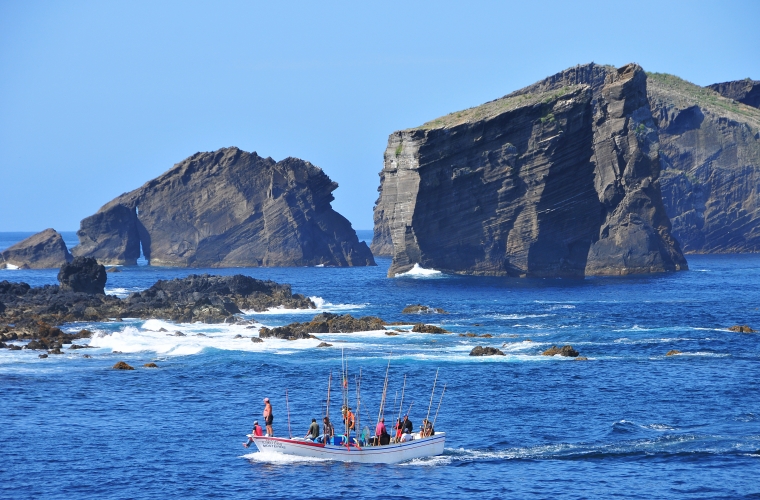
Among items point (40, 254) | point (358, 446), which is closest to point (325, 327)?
point (358, 446)

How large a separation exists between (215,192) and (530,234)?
252 feet

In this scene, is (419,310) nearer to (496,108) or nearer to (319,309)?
(319,309)

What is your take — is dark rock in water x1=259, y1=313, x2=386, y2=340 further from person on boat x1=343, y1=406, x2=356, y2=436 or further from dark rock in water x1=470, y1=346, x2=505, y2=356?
person on boat x1=343, y1=406, x2=356, y2=436

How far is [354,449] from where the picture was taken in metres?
36.0

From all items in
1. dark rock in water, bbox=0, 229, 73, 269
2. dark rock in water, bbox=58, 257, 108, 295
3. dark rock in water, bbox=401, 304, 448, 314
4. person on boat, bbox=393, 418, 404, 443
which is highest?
dark rock in water, bbox=0, 229, 73, 269

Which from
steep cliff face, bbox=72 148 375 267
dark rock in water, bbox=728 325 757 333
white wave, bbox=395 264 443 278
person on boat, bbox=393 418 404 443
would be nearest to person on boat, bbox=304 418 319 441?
person on boat, bbox=393 418 404 443

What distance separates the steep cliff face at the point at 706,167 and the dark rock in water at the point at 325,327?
12681 centimetres

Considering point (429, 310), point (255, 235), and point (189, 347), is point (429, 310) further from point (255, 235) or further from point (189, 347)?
point (255, 235)

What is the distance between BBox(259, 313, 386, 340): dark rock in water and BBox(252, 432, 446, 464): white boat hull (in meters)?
31.4

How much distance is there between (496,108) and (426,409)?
292 feet

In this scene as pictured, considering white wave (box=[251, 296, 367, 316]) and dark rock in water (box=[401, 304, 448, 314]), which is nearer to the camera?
dark rock in water (box=[401, 304, 448, 314])

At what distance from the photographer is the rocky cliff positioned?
124 metres

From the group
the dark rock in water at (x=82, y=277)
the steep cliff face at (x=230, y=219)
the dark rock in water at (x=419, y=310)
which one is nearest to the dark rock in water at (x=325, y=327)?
the dark rock in water at (x=419, y=310)

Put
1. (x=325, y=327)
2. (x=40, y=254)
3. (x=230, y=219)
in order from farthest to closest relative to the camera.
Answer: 1. (x=230, y=219)
2. (x=40, y=254)
3. (x=325, y=327)
